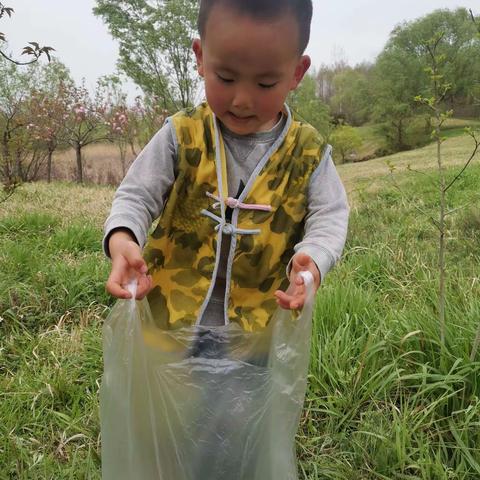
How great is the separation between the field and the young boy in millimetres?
472

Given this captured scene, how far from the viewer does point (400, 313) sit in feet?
5.63

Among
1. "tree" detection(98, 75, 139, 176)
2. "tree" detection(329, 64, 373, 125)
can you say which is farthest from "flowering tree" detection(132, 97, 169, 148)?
"tree" detection(329, 64, 373, 125)

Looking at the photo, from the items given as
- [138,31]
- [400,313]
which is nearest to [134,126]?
[138,31]

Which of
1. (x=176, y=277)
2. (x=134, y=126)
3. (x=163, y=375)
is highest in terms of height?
(x=134, y=126)

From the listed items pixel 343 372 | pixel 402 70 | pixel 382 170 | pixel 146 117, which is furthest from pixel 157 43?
pixel 402 70

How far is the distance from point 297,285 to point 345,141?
92.2ft

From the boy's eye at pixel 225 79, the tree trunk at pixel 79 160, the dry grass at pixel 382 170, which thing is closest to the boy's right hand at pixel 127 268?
the boy's eye at pixel 225 79

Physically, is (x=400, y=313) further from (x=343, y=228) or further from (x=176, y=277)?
(x=176, y=277)

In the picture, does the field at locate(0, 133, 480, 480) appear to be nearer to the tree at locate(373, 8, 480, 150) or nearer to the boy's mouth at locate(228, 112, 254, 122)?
the boy's mouth at locate(228, 112, 254, 122)

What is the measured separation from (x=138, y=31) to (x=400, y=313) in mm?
13714

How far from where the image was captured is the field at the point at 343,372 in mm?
1281

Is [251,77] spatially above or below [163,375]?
above

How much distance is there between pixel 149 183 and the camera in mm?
1075

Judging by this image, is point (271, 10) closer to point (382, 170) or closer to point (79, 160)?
point (382, 170)
